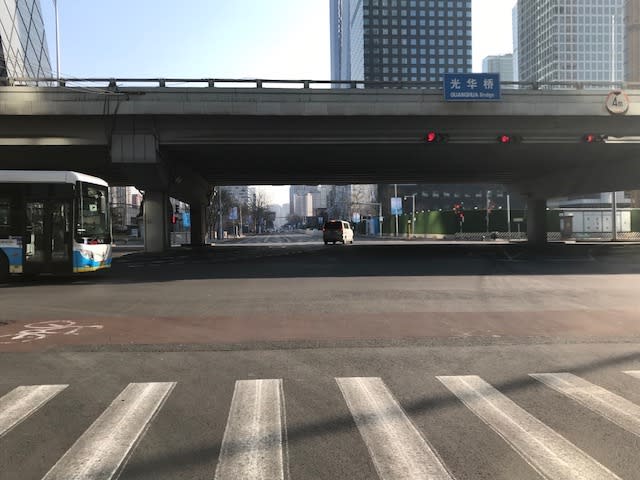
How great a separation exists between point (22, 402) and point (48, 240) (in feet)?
40.5

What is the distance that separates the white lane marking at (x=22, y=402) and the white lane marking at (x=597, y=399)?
5326 millimetres

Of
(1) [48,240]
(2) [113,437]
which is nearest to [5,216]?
(1) [48,240]

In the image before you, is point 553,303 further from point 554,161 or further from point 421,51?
point 421,51

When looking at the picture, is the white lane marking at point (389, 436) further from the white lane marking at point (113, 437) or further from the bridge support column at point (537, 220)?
the bridge support column at point (537, 220)

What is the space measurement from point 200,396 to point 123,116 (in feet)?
72.9

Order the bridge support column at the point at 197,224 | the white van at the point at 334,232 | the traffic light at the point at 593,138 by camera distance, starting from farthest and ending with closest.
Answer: the white van at the point at 334,232 < the bridge support column at the point at 197,224 < the traffic light at the point at 593,138

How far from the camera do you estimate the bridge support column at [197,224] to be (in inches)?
1928

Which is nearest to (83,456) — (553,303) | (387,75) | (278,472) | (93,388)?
(278,472)

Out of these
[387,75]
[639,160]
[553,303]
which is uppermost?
[387,75]

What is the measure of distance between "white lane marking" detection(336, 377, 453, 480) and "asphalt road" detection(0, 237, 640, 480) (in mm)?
20

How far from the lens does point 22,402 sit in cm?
549

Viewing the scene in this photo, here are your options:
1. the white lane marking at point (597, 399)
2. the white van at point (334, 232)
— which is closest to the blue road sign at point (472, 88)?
the white lane marking at point (597, 399)

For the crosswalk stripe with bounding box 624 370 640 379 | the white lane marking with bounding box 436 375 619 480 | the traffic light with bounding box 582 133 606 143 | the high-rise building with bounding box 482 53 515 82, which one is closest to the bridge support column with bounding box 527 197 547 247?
the traffic light with bounding box 582 133 606 143

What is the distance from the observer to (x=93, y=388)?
6.02 metres
